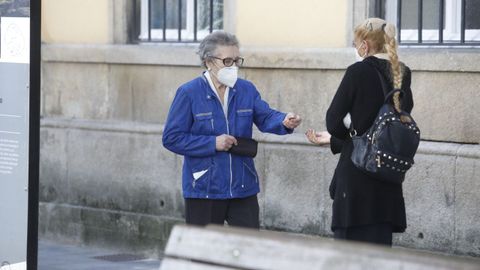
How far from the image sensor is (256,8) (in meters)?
10.0

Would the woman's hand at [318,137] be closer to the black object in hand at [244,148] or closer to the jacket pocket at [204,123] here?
the black object in hand at [244,148]

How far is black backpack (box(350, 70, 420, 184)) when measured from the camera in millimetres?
6320

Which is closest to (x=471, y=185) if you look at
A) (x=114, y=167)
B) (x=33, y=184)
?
(x=33, y=184)

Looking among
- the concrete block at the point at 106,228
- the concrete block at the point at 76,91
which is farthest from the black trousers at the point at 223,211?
the concrete block at the point at 76,91

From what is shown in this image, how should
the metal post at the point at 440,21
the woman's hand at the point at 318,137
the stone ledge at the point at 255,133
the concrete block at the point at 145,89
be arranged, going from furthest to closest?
1. the concrete block at the point at 145,89
2. the metal post at the point at 440,21
3. the stone ledge at the point at 255,133
4. the woman's hand at the point at 318,137

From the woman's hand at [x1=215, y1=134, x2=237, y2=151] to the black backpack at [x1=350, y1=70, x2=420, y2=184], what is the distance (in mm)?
895

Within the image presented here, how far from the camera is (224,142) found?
23.0 feet

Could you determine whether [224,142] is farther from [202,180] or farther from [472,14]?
[472,14]

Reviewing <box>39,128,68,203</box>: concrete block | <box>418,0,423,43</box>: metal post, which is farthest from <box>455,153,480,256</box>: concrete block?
<box>39,128,68,203</box>: concrete block

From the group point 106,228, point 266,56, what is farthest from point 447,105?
point 106,228

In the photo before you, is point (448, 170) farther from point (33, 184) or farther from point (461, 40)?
point (33, 184)

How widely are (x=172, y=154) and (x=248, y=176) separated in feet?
11.1

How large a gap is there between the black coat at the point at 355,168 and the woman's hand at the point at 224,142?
679 millimetres

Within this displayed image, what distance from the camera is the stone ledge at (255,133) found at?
8.56 m
